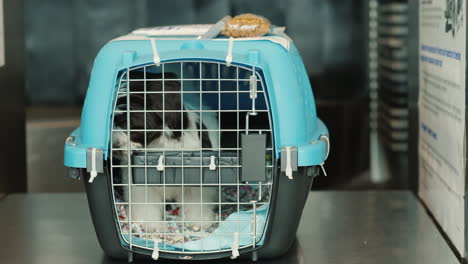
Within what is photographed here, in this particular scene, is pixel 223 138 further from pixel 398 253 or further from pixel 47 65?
pixel 47 65

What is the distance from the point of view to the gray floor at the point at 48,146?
3803 mm

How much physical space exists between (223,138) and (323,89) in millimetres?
1675

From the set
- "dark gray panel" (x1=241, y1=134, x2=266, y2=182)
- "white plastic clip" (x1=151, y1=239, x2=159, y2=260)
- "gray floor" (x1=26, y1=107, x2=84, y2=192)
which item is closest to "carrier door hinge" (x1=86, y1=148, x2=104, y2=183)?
"white plastic clip" (x1=151, y1=239, x2=159, y2=260)

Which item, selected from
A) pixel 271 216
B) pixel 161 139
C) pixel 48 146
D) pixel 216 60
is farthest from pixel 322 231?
pixel 48 146

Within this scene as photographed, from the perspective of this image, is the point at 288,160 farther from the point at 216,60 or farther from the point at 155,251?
the point at 155,251

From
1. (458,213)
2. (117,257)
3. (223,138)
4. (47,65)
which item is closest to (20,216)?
(117,257)

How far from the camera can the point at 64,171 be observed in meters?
3.84

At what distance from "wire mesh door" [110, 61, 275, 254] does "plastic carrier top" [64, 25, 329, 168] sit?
4 centimetres

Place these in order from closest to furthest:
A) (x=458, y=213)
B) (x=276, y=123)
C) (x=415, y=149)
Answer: (x=276, y=123) < (x=458, y=213) < (x=415, y=149)

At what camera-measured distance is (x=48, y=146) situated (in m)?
3.85

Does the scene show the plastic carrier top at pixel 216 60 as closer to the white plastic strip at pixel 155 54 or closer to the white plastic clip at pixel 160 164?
the white plastic strip at pixel 155 54

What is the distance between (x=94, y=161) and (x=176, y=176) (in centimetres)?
23

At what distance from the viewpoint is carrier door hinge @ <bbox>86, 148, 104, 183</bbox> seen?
2.12 metres

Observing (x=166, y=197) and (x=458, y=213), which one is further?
(x=458, y=213)
